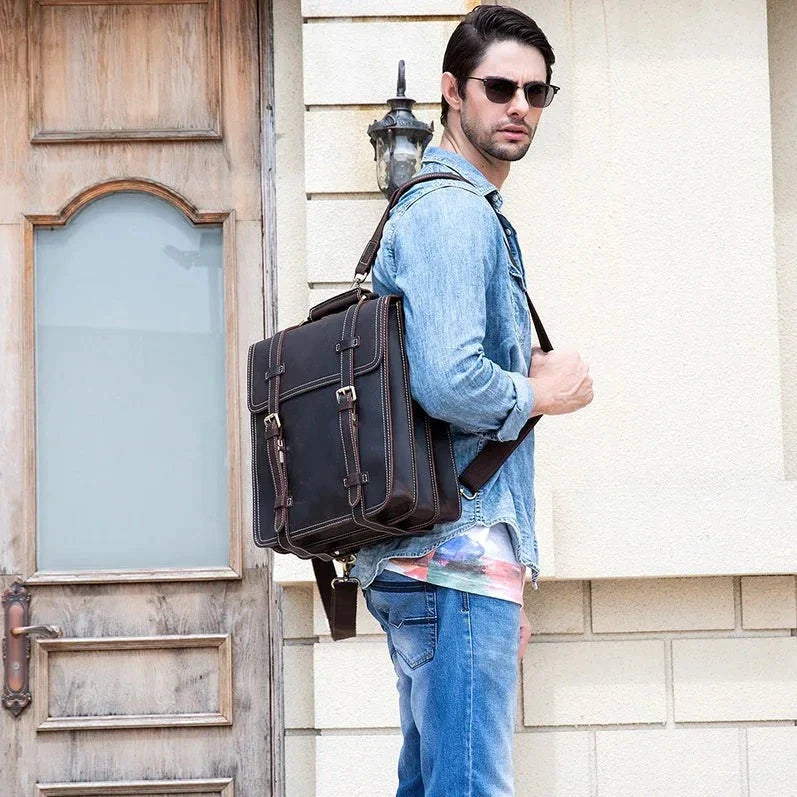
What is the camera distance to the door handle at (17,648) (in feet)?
12.4

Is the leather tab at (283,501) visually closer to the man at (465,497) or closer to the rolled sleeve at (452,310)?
the man at (465,497)

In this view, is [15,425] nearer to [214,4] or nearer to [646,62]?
[214,4]

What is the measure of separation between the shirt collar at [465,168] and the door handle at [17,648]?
7.47ft

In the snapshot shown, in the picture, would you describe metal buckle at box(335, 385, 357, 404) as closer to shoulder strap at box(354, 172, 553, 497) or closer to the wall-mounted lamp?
shoulder strap at box(354, 172, 553, 497)

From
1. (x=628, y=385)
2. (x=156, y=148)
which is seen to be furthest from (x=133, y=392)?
(x=628, y=385)

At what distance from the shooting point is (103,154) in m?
3.90

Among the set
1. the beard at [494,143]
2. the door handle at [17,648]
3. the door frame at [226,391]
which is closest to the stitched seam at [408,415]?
the beard at [494,143]

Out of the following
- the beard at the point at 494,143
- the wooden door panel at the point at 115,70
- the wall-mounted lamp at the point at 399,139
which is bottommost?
the beard at the point at 494,143

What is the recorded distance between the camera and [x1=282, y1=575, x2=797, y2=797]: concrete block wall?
12.1 feet

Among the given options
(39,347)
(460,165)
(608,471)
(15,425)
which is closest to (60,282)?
(39,347)

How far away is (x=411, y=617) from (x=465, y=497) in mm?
211

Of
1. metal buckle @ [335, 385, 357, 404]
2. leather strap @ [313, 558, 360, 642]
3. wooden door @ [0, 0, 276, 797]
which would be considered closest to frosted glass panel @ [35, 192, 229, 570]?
wooden door @ [0, 0, 276, 797]

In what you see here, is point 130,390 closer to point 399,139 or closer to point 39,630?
point 39,630

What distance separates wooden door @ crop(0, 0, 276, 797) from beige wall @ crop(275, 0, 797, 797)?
0.19m
